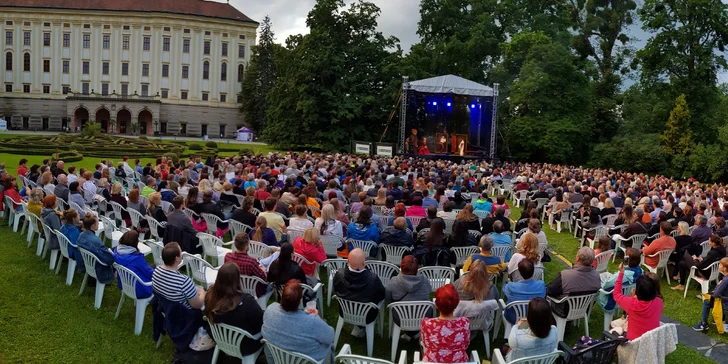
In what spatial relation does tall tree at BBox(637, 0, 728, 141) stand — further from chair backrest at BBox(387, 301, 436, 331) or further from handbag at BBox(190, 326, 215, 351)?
handbag at BBox(190, 326, 215, 351)

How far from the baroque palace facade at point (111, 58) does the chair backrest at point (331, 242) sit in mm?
56416

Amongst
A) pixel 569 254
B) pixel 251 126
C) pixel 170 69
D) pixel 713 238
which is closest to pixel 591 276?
pixel 713 238

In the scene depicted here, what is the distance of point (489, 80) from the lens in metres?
40.1

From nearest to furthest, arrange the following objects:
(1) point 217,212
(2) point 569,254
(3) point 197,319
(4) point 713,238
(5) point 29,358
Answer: (3) point 197,319 → (5) point 29,358 → (4) point 713,238 → (1) point 217,212 → (2) point 569,254

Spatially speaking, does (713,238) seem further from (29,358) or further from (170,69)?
(170,69)

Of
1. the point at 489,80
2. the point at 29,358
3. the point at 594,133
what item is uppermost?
the point at 489,80

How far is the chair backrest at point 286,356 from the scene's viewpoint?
13.6 ft

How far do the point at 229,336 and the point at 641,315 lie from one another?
3.55 metres

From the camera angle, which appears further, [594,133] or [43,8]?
[43,8]

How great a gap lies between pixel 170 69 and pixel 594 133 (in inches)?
1763

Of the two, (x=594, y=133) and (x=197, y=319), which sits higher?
(x=594, y=133)

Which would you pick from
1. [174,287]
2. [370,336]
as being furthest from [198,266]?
[370,336]

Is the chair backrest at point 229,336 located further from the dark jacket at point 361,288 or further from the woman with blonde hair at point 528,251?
the woman with blonde hair at point 528,251

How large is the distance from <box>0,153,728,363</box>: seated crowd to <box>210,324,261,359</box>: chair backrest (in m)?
0.05
